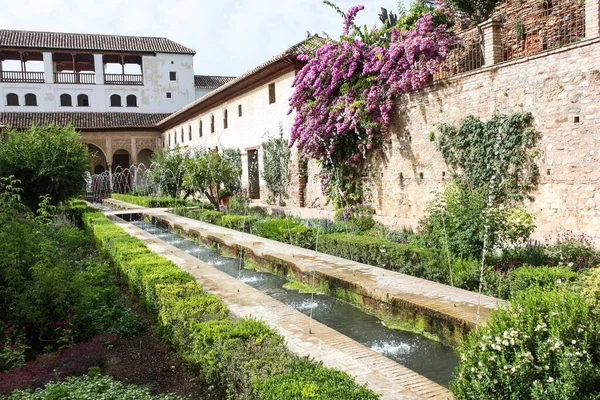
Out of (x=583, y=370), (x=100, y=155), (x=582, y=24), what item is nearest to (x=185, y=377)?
(x=583, y=370)

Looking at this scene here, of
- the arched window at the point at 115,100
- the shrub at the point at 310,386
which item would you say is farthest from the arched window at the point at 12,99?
the shrub at the point at 310,386

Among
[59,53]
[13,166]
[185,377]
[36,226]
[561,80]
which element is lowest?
[185,377]

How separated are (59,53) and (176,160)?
21661 millimetres

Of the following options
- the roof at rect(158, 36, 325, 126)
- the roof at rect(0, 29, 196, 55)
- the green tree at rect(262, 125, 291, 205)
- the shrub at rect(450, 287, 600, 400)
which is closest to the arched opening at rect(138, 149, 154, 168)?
the roof at rect(0, 29, 196, 55)

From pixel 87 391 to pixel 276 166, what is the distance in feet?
45.9

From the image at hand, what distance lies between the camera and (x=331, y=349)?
12.2 feet

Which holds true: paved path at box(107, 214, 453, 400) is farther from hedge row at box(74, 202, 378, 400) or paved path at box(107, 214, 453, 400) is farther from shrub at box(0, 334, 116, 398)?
shrub at box(0, 334, 116, 398)

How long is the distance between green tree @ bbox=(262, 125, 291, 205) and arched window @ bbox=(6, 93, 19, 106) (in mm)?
24566

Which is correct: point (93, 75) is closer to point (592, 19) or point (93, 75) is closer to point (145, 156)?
point (145, 156)

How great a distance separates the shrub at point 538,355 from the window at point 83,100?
37.1 m

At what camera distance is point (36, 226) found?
6.09m

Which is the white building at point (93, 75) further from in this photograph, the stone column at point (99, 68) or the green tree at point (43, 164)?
the green tree at point (43, 164)

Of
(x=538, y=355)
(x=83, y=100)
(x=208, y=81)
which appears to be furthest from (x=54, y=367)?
(x=208, y=81)

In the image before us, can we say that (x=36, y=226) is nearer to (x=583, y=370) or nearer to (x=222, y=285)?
(x=222, y=285)
